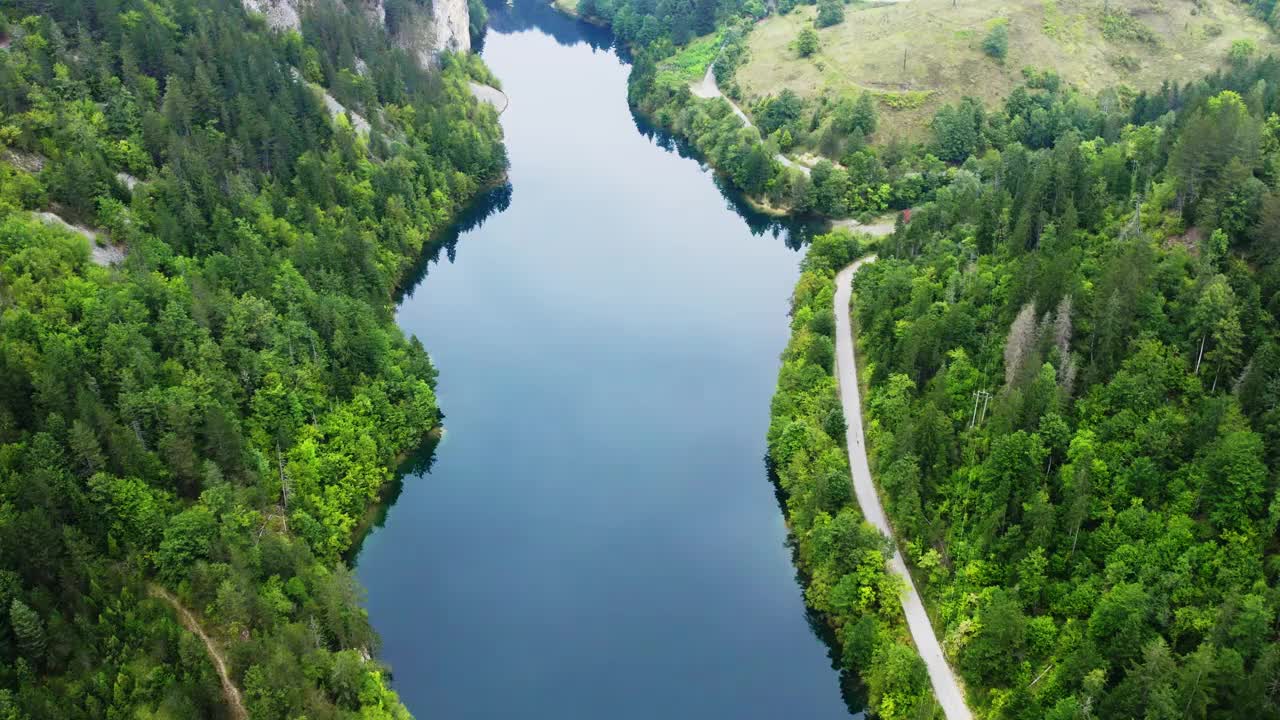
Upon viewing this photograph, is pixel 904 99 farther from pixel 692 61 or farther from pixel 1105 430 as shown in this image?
pixel 1105 430

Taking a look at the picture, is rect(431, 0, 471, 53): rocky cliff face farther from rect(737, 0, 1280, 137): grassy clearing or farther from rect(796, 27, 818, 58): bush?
rect(796, 27, 818, 58): bush

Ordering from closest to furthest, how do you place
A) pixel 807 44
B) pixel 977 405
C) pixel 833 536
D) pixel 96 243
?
pixel 833 536
pixel 977 405
pixel 96 243
pixel 807 44

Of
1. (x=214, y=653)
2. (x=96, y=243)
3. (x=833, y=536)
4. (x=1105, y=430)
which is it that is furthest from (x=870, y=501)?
(x=96, y=243)

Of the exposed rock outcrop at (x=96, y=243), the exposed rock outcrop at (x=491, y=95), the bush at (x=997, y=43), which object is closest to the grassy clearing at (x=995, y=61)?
the bush at (x=997, y=43)

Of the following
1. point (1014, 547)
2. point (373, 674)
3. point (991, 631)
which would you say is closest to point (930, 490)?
point (1014, 547)

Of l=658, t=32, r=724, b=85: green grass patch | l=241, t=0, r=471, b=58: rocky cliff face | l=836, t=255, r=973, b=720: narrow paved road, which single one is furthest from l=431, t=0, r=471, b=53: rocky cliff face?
l=836, t=255, r=973, b=720: narrow paved road

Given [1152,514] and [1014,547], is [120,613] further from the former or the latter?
[1152,514]
